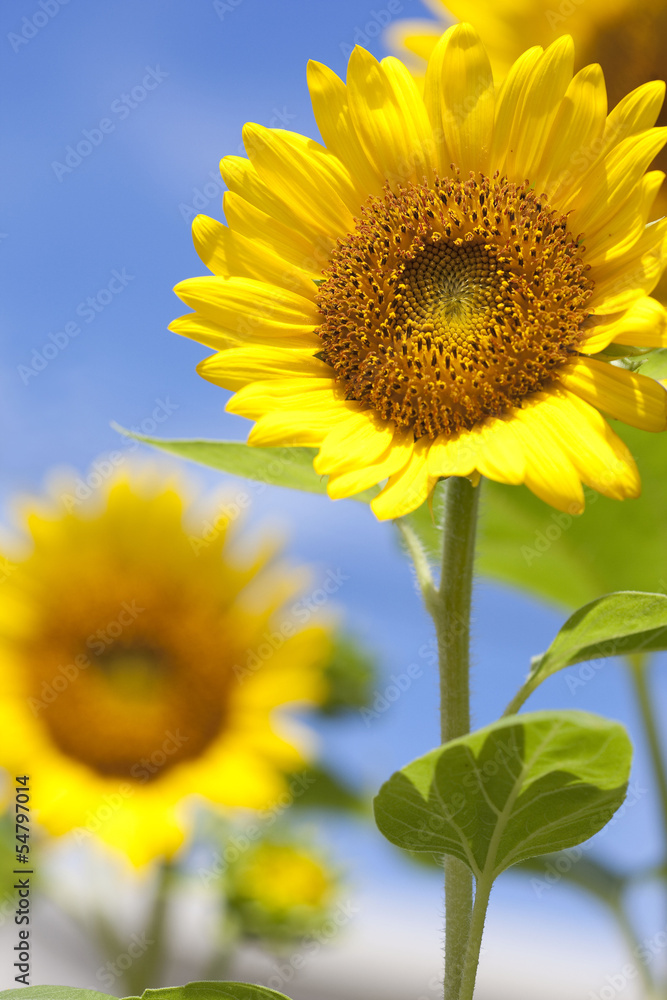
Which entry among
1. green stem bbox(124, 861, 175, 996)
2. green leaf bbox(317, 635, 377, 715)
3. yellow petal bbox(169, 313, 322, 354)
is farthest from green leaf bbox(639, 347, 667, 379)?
green leaf bbox(317, 635, 377, 715)

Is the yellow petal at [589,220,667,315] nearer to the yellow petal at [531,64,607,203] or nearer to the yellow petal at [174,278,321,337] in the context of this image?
the yellow petal at [531,64,607,203]

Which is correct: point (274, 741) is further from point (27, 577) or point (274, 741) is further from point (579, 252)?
point (579, 252)

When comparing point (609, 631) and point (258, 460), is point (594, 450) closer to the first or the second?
point (609, 631)

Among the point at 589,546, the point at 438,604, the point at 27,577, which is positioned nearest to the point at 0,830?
the point at 27,577

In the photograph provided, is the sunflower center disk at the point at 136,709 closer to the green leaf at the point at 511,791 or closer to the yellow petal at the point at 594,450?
the green leaf at the point at 511,791

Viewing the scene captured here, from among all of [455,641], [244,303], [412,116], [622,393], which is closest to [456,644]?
[455,641]

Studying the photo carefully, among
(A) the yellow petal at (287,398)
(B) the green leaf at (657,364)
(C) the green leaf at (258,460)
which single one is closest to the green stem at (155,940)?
(C) the green leaf at (258,460)
